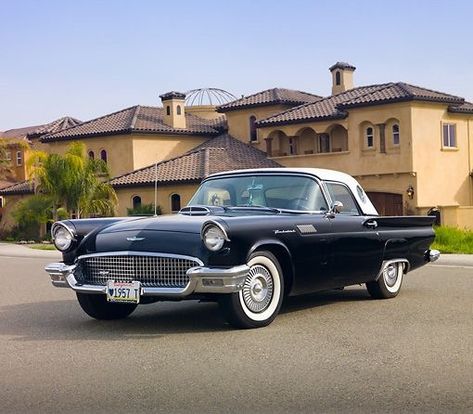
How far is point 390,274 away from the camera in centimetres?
1034

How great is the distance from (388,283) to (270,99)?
3501 centimetres

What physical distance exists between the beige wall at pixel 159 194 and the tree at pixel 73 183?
2.96 metres

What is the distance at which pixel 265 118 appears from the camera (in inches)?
1734

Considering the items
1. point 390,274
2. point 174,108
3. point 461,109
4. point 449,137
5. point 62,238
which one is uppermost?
point 174,108

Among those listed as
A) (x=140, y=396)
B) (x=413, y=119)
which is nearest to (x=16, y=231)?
(x=413, y=119)

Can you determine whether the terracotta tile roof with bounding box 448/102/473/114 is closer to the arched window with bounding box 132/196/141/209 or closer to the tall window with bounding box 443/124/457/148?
the tall window with bounding box 443/124/457/148

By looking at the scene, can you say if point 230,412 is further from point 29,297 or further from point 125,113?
point 125,113

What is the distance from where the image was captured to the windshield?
30.1 feet

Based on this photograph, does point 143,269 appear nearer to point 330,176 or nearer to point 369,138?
point 330,176

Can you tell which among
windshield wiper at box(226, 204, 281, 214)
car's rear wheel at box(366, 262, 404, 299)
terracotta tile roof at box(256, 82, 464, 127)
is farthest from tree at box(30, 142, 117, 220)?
windshield wiper at box(226, 204, 281, 214)

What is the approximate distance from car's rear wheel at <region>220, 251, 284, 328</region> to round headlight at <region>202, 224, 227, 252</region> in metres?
0.42

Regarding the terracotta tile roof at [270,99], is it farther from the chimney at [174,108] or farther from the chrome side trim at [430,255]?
the chrome side trim at [430,255]

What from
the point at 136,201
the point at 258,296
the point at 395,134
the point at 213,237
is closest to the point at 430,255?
the point at 258,296

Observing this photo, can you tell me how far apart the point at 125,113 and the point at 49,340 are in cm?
3985
